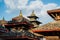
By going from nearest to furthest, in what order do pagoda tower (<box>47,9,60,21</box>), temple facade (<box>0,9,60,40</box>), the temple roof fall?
the temple roof → temple facade (<box>0,9,60,40</box>) → pagoda tower (<box>47,9,60,21</box>)

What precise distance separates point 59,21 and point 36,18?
51113mm

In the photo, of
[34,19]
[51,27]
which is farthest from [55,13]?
[34,19]

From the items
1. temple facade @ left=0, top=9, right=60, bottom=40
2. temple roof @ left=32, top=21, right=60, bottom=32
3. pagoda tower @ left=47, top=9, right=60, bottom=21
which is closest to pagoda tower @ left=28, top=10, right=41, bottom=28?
temple facade @ left=0, top=9, right=60, bottom=40

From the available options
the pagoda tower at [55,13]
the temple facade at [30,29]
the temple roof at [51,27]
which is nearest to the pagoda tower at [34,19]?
the temple facade at [30,29]

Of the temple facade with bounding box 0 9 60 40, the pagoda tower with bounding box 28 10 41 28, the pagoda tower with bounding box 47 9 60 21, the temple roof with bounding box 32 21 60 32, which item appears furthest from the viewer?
the pagoda tower with bounding box 28 10 41 28

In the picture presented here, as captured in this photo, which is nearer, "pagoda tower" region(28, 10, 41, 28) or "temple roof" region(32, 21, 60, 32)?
"temple roof" region(32, 21, 60, 32)

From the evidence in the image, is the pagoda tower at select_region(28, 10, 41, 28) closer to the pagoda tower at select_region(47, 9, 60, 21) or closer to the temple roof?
the pagoda tower at select_region(47, 9, 60, 21)

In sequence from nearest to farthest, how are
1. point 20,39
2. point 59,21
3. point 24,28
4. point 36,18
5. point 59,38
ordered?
point 59,38
point 59,21
point 20,39
point 24,28
point 36,18

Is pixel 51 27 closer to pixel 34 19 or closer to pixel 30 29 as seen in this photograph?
pixel 30 29

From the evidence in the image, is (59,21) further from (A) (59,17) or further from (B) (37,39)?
(B) (37,39)

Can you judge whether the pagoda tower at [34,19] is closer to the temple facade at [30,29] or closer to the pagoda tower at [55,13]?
the temple facade at [30,29]

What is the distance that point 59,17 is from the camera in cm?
1689

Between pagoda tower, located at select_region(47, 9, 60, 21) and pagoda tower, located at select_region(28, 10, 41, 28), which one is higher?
pagoda tower, located at select_region(28, 10, 41, 28)

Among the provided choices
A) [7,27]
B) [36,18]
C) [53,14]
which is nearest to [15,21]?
[7,27]
